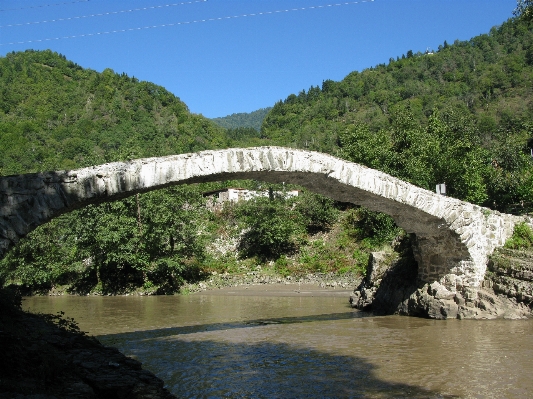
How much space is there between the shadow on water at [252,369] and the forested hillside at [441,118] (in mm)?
8628

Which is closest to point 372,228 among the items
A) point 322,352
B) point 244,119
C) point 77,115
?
point 322,352

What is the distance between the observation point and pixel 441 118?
139ft

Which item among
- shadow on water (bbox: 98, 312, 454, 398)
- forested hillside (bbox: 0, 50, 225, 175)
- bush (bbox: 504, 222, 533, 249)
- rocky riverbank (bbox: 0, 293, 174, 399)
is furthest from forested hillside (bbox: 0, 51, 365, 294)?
forested hillside (bbox: 0, 50, 225, 175)

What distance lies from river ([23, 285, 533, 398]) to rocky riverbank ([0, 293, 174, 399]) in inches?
37.8

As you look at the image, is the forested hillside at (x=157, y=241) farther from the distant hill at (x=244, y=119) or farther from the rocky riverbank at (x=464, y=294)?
the distant hill at (x=244, y=119)

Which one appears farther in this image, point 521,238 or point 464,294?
point 521,238

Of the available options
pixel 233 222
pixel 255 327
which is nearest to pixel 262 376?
pixel 255 327

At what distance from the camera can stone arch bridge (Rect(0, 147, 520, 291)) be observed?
286 inches

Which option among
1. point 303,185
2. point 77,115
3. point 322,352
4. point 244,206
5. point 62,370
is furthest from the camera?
point 77,115

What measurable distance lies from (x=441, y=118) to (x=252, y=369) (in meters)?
39.0

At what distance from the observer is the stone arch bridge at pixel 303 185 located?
286 inches

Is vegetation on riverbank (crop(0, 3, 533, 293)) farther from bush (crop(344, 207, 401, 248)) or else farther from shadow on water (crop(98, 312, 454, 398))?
shadow on water (crop(98, 312, 454, 398))

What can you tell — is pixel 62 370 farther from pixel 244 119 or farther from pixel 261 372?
pixel 244 119

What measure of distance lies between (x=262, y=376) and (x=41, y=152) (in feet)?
172
